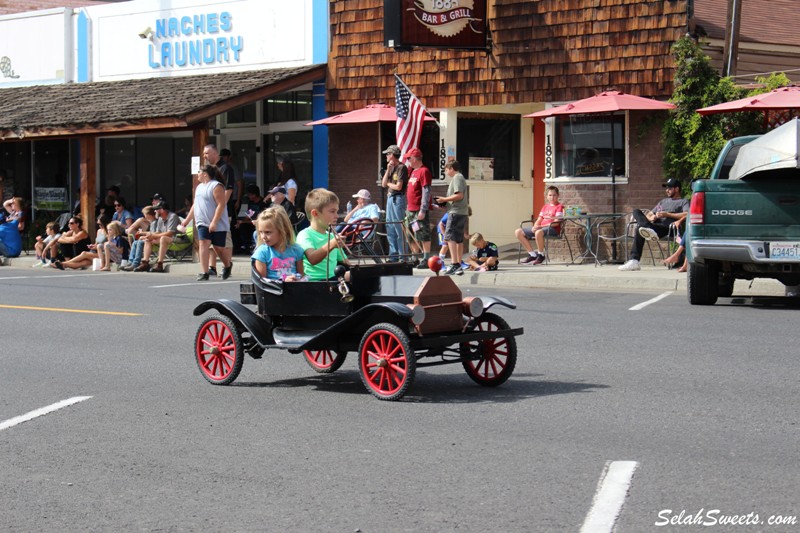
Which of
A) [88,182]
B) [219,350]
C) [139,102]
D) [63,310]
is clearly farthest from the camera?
[88,182]

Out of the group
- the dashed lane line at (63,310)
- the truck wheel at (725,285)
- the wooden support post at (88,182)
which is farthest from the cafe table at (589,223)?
the wooden support post at (88,182)

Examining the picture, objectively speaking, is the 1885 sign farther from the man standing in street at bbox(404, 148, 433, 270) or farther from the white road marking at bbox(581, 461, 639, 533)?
the white road marking at bbox(581, 461, 639, 533)

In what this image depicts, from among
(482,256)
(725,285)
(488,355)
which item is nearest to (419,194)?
(482,256)

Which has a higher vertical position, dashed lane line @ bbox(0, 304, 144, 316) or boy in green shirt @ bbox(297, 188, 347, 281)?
boy in green shirt @ bbox(297, 188, 347, 281)

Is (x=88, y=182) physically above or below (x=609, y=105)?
below

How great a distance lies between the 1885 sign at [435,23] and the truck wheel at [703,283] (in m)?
8.50

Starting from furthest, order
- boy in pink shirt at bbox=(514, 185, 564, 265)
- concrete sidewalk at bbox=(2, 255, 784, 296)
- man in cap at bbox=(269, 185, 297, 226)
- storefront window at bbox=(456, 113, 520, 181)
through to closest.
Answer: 1. storefront window at bbox=(456, 113, 520, 181)
2. boy in pink shirt at bbox=(514, 185, 564, 265)
3. man in cap at bbox=(269, 185, 297, 226)
4. concrete sidewalk at bbox=(2, 255, 784, 296)

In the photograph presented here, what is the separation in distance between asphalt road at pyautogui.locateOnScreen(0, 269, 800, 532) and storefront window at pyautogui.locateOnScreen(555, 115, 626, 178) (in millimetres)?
9434

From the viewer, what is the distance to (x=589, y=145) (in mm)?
20703

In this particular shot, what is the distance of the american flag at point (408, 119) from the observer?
2073cm

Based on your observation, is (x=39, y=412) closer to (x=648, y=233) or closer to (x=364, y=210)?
(x=364, y=210)

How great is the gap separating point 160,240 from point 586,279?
779 centimetres

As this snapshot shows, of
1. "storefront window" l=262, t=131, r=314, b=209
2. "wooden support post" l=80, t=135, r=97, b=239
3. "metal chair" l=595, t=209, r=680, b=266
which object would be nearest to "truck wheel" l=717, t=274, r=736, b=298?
"metal chair" l=595, t=209, r=680, b=266

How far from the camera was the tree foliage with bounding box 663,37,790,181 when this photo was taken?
1919 centimetres
